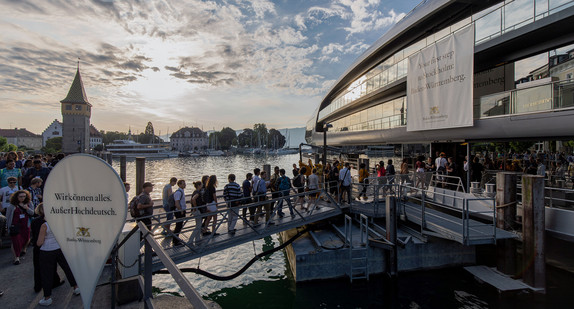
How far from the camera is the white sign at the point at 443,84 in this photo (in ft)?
45.6

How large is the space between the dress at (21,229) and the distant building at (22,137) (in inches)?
7158

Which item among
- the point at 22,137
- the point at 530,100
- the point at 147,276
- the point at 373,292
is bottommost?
the point at 373,292

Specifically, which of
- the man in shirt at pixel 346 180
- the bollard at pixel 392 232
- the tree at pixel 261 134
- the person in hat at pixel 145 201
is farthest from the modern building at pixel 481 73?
the tree at pixel 261 134

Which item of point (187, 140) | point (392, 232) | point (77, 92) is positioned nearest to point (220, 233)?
point (392, 232)

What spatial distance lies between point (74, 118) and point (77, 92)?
8.10 m

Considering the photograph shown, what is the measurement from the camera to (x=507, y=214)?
9750mm

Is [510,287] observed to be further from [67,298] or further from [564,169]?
[67,298]

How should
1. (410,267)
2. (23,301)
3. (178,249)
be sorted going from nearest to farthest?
(23,301), (178,249), (410,267)

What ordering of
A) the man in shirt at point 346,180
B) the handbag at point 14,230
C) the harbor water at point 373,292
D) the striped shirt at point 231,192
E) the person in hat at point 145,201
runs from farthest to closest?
the man in shirt at point 346,180 → the striped shirt at point 231,192 → the harbor water at point 373,292 → the person in hat at point 145,201 → the handbag at point 14,230

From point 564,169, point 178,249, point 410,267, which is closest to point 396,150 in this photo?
point 564,169

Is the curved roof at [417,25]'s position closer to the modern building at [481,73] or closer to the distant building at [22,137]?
the modern building at [481,73]

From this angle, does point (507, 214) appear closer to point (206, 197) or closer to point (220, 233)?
point (220, 233)

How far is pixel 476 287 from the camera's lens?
32.0ft

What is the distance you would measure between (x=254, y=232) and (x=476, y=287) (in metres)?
7.63
